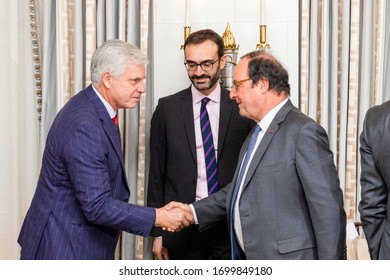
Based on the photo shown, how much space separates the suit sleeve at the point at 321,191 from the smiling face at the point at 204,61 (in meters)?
0.71

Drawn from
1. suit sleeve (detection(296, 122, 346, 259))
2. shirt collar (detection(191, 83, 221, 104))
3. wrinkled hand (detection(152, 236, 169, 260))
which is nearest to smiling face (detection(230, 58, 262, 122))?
suit sleeve (detection(296, 122, 346, 259))

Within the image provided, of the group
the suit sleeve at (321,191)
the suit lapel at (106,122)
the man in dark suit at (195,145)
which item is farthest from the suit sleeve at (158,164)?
the suit sleeve at (321,191)

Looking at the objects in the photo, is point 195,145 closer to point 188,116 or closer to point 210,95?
point 188,116

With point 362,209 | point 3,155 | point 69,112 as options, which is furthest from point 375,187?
point 3,155

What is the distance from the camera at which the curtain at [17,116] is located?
3.04 meters

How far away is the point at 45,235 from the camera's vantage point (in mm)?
2238

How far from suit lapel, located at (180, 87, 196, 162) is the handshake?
0.26 metres

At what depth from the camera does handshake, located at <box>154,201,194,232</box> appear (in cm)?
245

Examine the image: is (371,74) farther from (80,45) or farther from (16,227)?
(16,227)

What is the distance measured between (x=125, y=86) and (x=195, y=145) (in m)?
0.55

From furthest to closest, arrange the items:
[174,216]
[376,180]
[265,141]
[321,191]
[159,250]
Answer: [159,250] < [174,216] < [265,141] < [321,191] < [376,180]

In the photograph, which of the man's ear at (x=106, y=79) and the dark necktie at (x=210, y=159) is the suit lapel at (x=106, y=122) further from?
the dark necktie at (x=210, y=159)

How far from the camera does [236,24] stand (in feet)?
9.81

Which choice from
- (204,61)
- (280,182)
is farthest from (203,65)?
(280,182)
